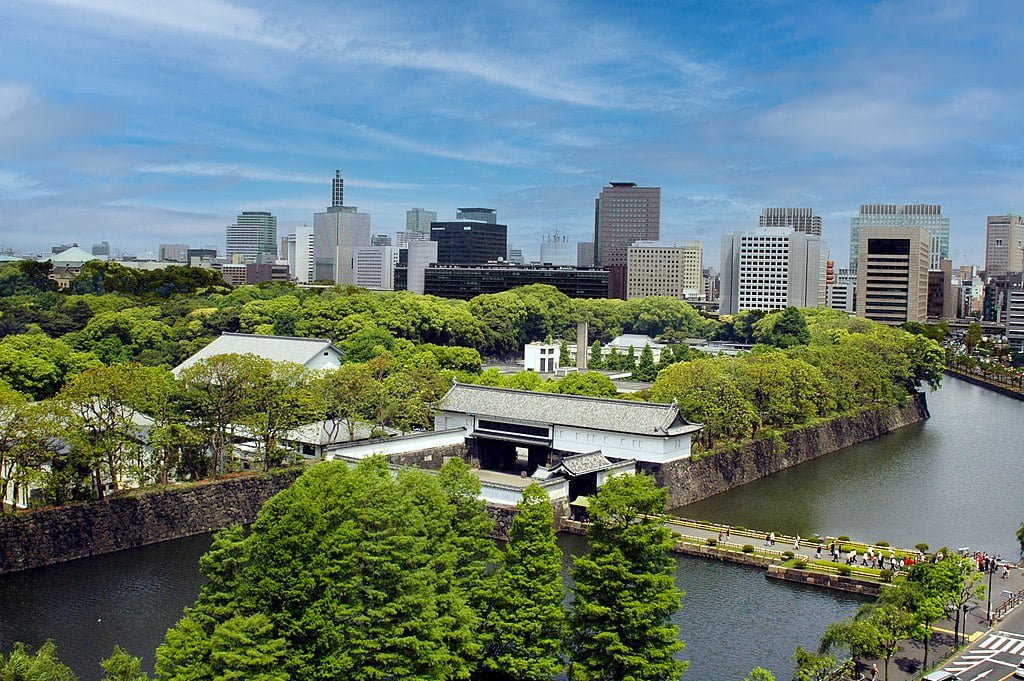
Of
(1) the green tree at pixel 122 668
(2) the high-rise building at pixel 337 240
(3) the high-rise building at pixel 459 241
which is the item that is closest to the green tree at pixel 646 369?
(1) the green tree at pixel 122 668

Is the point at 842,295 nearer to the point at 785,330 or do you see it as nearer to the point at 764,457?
the point at 785,330

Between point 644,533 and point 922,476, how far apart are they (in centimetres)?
2722

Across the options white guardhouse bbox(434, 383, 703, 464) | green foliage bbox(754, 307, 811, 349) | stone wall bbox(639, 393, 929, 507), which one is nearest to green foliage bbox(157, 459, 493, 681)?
white guardhouse bbox(434, 383, 703, 464)

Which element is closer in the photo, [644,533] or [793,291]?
[644,533]

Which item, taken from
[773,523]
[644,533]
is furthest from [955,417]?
[644,533]

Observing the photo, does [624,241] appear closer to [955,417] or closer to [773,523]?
[955,417]

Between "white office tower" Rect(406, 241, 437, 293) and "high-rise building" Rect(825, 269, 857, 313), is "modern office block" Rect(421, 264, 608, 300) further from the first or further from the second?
"high-rise building" Rect(825, 269, 857, 313)

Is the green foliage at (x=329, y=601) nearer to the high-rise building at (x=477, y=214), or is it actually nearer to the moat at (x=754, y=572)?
the moat at (x=754, y=572)

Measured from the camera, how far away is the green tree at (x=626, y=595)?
16781mm

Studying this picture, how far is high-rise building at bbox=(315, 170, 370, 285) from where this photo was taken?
190 meters

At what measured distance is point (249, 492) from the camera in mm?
30422

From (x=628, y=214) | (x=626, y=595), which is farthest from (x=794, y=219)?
(x=626, y=595)

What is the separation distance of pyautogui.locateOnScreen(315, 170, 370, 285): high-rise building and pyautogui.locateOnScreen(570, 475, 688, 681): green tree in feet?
575

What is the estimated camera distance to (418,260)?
128m
